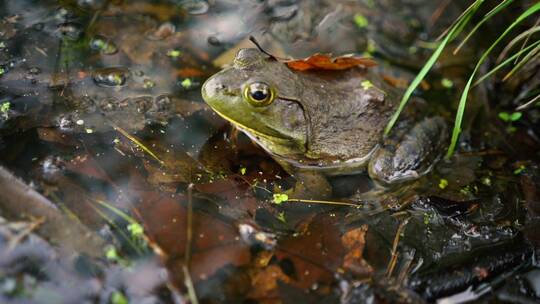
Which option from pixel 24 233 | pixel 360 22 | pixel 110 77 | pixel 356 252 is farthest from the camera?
pixel 360 22

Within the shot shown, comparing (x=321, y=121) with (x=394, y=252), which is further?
(x=321, y=121)

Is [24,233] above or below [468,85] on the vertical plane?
below

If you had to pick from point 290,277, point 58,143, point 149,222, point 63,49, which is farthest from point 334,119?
point 63,49

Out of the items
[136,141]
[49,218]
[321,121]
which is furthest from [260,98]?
[49,218]

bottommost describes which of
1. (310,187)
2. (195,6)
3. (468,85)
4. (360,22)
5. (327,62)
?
(310,187)

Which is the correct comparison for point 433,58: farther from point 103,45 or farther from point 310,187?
point 103,45
